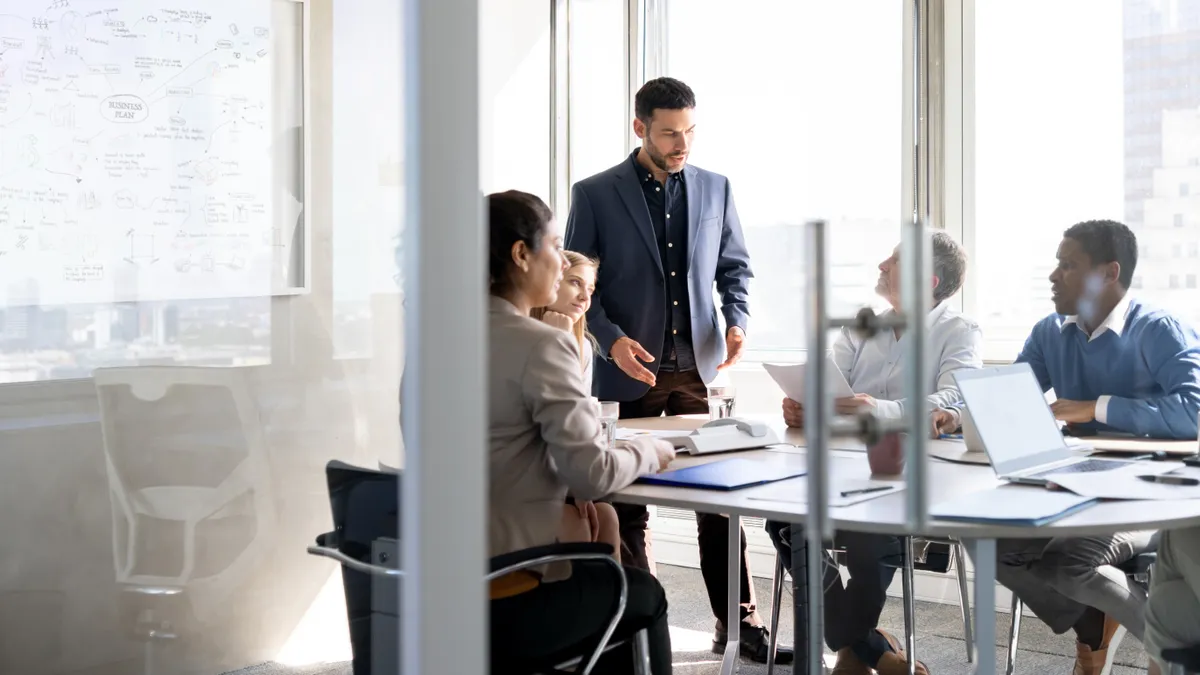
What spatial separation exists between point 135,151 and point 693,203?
5.64ft

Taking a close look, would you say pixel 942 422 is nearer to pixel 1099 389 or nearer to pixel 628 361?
pixel 1099 389

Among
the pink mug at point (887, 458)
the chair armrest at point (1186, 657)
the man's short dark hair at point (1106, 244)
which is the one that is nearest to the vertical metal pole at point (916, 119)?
the man's short dark hair at point (1106, 244)

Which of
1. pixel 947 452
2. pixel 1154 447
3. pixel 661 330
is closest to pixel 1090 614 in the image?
pixel 1154 447

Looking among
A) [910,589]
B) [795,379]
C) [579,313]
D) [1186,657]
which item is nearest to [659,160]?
[579,313]

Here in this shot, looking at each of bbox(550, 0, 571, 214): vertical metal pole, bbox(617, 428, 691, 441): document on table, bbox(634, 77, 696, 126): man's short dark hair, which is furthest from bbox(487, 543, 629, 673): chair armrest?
bbox(550, 0, 571, 214): vertical metal pole

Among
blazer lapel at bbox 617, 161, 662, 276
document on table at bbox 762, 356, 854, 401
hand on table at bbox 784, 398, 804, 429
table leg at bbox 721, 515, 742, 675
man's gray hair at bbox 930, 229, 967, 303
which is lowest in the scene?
table leg at bbox 721, 515, 742, 675

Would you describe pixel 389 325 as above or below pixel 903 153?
below

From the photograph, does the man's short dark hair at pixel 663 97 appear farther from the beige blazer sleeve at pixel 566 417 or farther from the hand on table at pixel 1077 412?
the beige blazer sleeve at pixel 566 417

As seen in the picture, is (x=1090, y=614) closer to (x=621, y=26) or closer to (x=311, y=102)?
(x=311, y=102)

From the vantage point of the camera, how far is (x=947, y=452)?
2535 mm

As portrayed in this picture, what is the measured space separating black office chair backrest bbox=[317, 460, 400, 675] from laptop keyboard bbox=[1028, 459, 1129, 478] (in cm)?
124

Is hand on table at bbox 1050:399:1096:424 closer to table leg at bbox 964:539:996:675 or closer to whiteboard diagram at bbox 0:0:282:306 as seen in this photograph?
table leg at bbox 964:539:996:675

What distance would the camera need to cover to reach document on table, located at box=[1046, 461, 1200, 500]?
1987mm

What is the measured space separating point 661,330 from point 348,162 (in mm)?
1676
